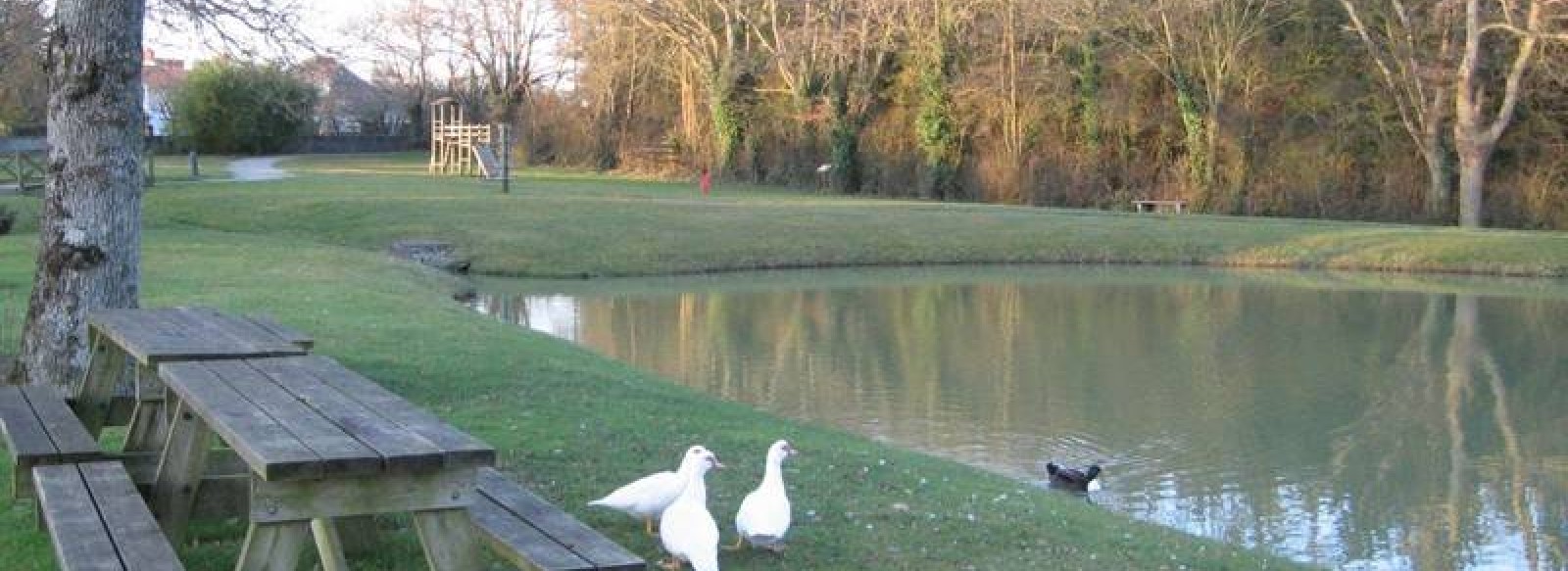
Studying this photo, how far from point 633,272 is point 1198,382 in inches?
604

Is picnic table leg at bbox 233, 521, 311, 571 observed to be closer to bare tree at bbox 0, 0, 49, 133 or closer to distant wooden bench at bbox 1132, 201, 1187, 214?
bare tree at bbox 0, 0, 49, 133

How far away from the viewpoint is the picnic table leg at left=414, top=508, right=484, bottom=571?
5.03 m

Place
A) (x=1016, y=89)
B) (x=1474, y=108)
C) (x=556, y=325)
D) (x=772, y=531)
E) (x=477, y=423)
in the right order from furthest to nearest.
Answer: (x=1016, y=89), (x=1474, y=108), (x=556, y=325), (x=477, y=423), (x=772, y=531)

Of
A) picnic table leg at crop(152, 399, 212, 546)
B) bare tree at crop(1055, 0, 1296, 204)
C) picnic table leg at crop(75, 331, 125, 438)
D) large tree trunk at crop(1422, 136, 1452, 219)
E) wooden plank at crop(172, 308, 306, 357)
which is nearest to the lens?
picnic table leg at crop(152, 399, 212, 546)

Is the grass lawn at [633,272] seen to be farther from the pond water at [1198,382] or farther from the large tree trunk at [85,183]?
the pond water at [1198,382]

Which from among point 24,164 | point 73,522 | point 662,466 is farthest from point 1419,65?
point 73,522

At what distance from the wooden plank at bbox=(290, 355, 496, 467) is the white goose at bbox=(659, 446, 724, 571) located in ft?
4.30

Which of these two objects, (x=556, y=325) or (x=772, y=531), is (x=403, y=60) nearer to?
(x=556, y=325)

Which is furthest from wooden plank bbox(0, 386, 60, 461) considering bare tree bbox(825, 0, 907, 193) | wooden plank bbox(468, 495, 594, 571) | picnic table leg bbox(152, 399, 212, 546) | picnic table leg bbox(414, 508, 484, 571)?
bare tree bbox(825, 0, 907, 193)

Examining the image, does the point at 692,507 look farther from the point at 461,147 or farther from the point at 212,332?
the point at 461,147

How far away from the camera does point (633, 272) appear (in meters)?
30.9

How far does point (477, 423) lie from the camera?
1053cm

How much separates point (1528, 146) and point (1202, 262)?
38.7 ft

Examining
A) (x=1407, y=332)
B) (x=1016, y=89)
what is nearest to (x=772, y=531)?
(x=1407, y=332)
